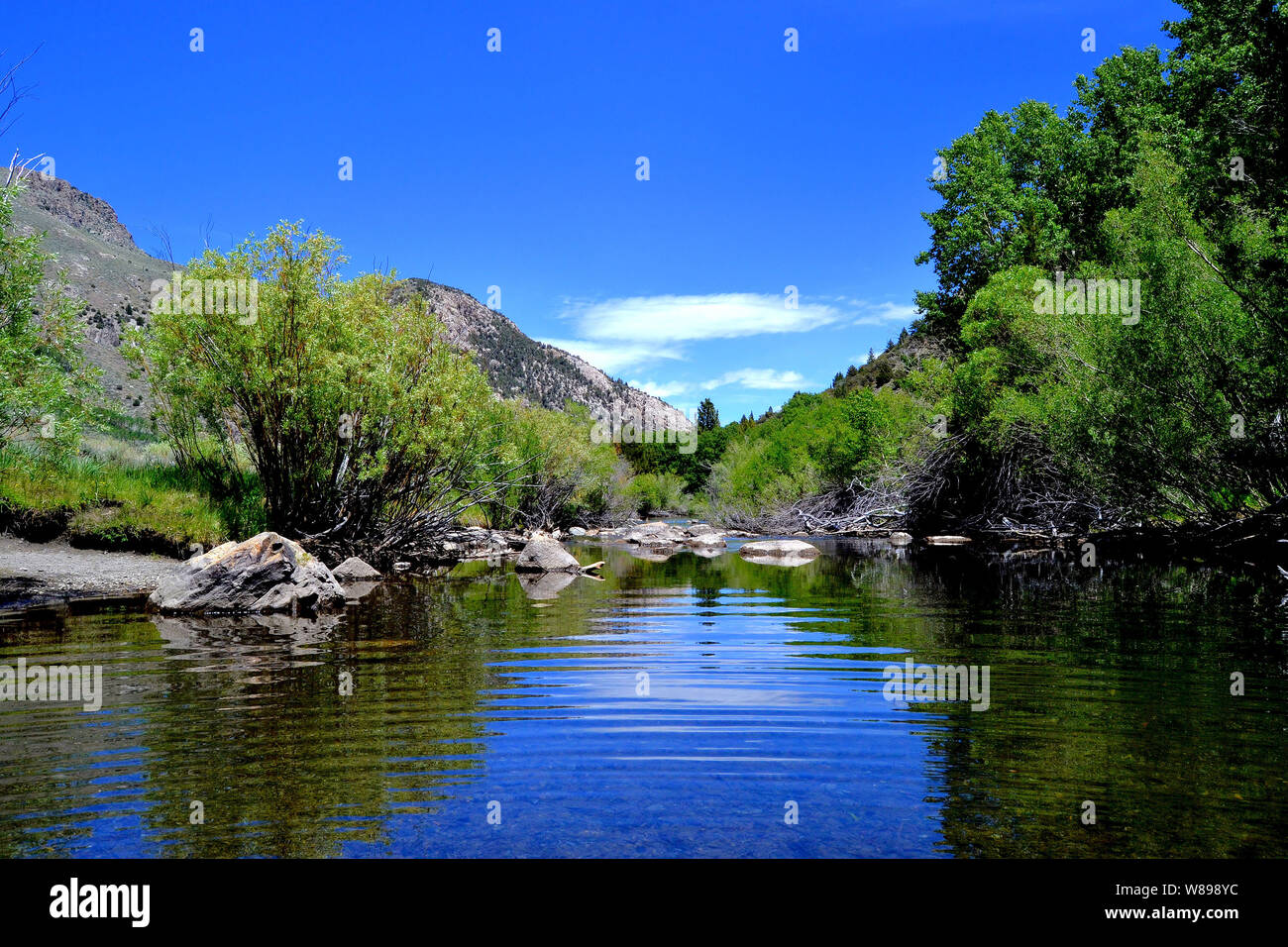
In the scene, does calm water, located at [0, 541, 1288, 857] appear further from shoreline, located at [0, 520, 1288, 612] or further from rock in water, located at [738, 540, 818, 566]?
rock in water, located at [738, 540, 818, 566]

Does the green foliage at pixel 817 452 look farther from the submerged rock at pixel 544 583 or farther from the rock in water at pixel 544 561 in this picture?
the submerged rock at pixel 544 583

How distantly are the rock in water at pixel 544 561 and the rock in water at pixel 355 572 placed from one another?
23.1 ft

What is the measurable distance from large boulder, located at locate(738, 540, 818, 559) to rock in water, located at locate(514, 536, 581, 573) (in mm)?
14186

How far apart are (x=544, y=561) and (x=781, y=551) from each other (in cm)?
1624

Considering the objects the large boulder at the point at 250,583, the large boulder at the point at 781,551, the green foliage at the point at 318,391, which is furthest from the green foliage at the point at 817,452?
the large boulder at the point at 250,583

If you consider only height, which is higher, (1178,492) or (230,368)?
(230,368)

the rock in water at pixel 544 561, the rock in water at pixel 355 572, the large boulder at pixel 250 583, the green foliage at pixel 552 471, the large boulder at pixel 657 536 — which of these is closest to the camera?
the large boulder at pixel 250 583

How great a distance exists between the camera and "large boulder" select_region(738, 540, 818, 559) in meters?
43.3

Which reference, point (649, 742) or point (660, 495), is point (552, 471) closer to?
point (660, 495)

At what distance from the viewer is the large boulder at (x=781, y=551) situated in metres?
43.3

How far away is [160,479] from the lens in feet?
90.6
